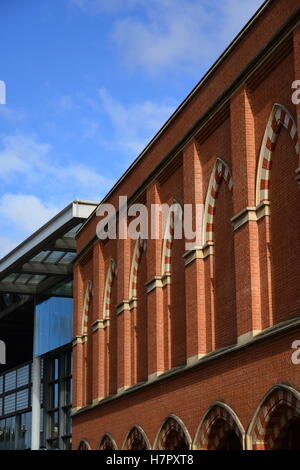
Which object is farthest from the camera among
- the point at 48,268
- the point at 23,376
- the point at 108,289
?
the point at 23,376

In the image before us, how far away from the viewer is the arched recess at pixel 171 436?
24281 mm

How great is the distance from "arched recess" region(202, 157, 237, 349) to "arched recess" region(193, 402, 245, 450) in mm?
1629

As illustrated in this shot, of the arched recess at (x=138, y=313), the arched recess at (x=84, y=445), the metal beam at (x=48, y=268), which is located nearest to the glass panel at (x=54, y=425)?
the metal beam at (x=48, y=268)

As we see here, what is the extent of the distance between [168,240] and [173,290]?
1501 millimetres

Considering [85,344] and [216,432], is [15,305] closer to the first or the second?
[85,344]

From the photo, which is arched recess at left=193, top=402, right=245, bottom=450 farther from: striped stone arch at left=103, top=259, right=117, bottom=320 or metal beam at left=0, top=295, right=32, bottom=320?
metal beam at left=0, top=295, right=32, bottom=320

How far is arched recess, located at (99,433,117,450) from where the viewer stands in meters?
29.7

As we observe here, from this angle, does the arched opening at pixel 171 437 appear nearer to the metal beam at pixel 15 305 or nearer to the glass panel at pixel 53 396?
the glass panel at pixel 53 396

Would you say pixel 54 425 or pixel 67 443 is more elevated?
pixel 54 425

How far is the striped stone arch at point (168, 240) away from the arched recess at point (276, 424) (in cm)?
783

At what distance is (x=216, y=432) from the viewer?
22.2 m

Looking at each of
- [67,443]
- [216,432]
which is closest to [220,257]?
[216,432]
